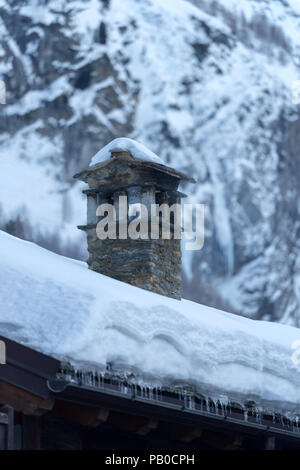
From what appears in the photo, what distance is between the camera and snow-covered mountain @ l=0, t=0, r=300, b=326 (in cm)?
6500

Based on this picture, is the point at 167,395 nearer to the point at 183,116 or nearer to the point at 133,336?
the point at 133,336

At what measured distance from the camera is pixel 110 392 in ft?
18.5

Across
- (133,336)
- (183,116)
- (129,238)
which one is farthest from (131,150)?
(183,116)

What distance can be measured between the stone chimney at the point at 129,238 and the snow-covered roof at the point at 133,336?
1489mm

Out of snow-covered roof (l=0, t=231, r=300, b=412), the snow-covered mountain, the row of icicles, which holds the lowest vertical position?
the row of icicles

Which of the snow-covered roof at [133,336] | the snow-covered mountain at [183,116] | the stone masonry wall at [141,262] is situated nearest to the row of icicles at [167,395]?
the snow-covered roof at [133,336]

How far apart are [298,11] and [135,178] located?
70.3m

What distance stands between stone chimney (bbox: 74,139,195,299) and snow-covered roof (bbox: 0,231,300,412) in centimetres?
149

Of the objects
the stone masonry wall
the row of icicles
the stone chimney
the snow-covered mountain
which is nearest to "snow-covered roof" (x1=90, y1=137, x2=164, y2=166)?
the stone chimney

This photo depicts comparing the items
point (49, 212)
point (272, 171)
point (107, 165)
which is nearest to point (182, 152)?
point (272, 171)

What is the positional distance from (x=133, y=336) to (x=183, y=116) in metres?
67.5

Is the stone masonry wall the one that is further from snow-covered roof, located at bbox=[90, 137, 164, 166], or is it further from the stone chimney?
snow-covered roof, located at bbox=[90, 137, 164, 166]

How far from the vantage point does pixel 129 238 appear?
30.1ft

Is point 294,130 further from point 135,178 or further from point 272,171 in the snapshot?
point 135,178
